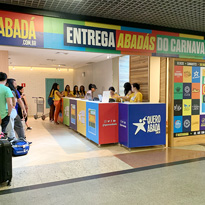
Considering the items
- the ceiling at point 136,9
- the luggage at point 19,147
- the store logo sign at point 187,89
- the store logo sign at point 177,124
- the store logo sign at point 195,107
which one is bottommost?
the luggage at point 19,147

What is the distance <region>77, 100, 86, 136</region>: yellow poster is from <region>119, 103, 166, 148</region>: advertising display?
1.33m

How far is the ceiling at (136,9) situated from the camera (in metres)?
3.85

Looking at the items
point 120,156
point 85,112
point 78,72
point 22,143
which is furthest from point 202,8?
point 78,72

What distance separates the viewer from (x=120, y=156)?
463 cm

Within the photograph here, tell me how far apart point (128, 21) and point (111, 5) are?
1004 millimetres

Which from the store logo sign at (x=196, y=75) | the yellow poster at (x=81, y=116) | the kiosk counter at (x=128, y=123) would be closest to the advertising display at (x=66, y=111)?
the yellow poster at (x=81, y=116)

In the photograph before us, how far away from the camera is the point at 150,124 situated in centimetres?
514

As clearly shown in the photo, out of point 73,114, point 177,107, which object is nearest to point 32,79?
point 73,114

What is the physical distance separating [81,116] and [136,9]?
3.42m

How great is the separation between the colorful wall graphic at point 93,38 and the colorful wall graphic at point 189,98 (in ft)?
0.21

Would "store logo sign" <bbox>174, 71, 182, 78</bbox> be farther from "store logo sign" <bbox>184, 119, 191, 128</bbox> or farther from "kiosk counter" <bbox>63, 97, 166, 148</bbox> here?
"store logo sign" <bbox>184, 119, 191, 128</bbox>

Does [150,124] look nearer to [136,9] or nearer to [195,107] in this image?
[195,107]

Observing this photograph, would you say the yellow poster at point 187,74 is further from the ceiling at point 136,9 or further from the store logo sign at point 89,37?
the store logo sign at point 89,37

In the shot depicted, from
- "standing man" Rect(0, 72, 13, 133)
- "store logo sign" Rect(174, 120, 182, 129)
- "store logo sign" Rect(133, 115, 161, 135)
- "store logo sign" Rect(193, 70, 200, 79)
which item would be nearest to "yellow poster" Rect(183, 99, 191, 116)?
"store logo sign" Rect(174, 120, 182, 129)
